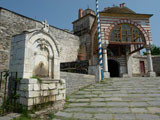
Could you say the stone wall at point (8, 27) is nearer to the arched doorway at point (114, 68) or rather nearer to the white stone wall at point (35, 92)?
the white stone wall at point (35, 92)

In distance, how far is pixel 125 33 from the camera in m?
11.3

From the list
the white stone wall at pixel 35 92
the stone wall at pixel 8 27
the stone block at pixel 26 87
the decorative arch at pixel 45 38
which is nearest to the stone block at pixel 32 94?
the white stone wall at pixel 35 92

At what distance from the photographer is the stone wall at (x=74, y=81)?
17.6 ft

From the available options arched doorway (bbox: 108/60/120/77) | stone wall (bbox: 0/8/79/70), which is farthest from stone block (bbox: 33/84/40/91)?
arched doorway (bbox: 108/60/120/77)

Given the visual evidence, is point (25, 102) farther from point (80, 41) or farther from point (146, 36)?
point (80, 41)

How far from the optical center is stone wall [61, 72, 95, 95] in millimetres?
5378

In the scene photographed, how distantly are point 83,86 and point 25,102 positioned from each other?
3698mm

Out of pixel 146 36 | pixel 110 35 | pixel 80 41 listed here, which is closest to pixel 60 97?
pixel 110 35

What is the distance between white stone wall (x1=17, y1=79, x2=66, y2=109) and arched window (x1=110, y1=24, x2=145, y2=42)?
863 centimetres

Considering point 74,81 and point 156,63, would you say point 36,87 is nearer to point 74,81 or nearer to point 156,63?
point 74,81

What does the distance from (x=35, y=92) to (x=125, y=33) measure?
1015 centimetres

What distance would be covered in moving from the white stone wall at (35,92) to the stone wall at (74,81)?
44.6 inches

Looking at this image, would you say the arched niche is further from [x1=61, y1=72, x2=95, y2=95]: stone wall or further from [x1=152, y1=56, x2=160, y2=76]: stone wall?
[x1=152, y1=56, x2=160, y2=76]: stone wall

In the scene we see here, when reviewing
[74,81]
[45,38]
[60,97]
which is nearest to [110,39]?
→ [74,81]
